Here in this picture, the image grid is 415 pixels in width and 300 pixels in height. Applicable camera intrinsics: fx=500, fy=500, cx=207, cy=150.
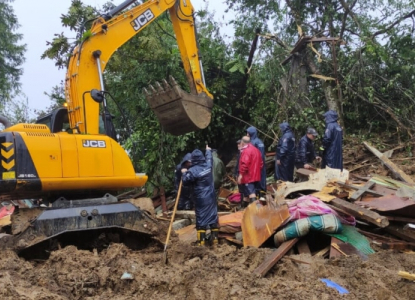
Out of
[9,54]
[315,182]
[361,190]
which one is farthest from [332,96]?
[9,54]

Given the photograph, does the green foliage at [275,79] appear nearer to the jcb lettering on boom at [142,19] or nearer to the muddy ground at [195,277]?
the jcb lettering on boom at [142,19]

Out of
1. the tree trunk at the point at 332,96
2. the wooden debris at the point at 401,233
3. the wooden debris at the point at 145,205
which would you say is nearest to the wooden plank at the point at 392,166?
the tree trunk at the point at 332,96

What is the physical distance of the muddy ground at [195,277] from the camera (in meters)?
4.79

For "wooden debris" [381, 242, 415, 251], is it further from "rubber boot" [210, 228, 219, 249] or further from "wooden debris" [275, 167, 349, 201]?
"rubber boot" [210, 228, 219, 249]

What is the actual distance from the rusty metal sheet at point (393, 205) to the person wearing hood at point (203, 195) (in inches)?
92.5

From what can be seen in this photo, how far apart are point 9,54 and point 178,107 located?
22212 mm

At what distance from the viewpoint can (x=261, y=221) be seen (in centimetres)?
763

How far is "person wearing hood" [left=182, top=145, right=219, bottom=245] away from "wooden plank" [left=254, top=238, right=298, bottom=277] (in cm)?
155

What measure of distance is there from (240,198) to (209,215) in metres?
2.60

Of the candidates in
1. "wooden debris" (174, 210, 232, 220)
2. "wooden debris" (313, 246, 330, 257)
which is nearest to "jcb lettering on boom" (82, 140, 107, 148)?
"wooden debris" (174, 210, 232, 220)

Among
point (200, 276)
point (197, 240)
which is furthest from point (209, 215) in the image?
point (200, 276)

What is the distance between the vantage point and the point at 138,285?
207 inches

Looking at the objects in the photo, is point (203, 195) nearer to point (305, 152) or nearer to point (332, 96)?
point (305, 152)

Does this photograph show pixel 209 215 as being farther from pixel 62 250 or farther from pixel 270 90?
pixel 270 90
